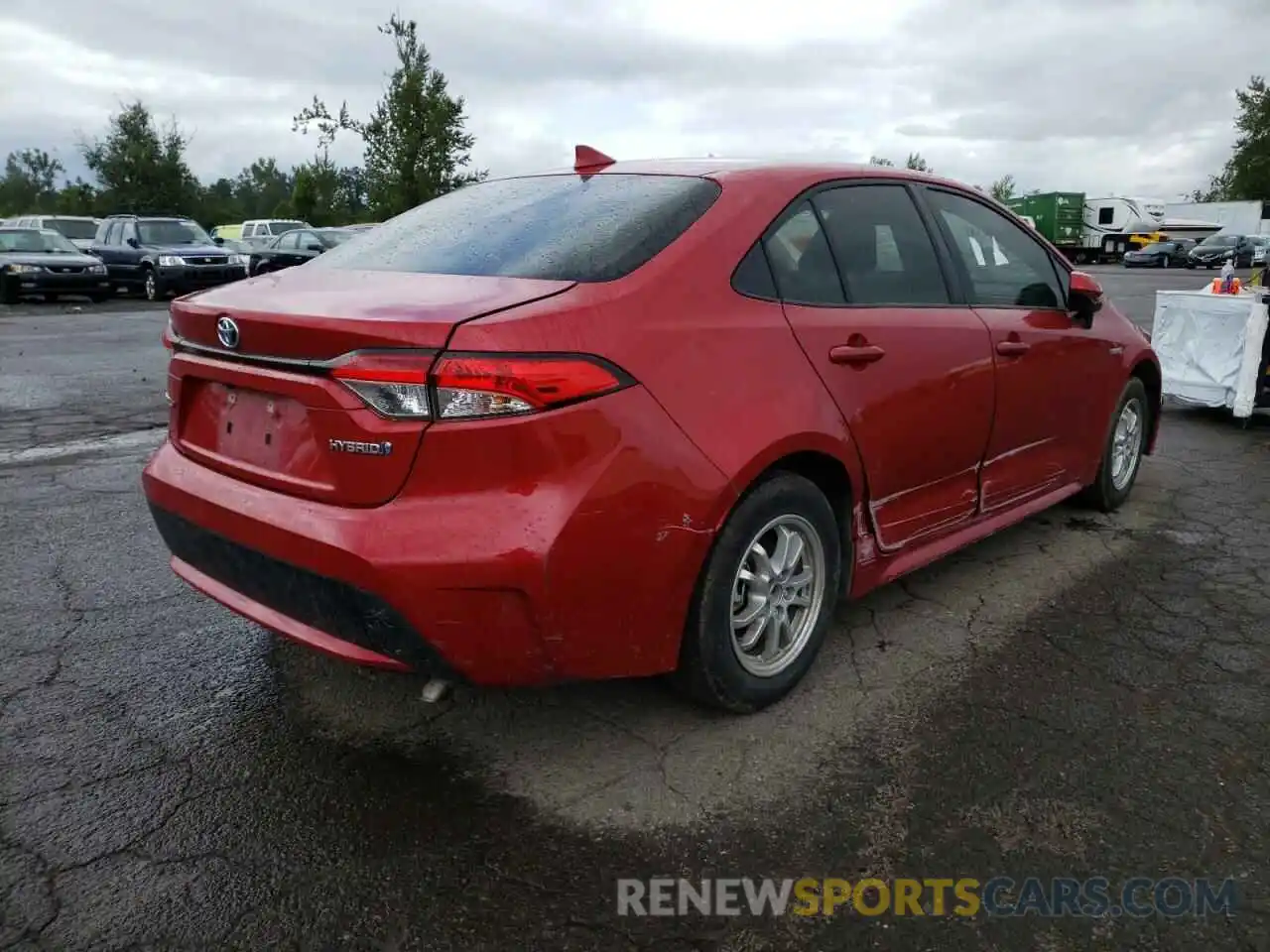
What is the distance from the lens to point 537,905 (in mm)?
2205

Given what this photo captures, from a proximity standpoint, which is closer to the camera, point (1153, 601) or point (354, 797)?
point (354, 797)

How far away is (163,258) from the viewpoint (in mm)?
20594

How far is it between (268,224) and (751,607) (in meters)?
Answer: 33.2

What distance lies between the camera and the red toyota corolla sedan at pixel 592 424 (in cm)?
233

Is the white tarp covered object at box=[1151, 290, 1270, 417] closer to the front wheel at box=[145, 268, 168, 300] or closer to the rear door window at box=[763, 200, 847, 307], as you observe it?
the rear door window at box=[763, 200, 847, 307]

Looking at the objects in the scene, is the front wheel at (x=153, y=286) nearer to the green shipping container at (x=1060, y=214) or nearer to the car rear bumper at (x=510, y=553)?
the car rear bumper at (x=510, y=553)

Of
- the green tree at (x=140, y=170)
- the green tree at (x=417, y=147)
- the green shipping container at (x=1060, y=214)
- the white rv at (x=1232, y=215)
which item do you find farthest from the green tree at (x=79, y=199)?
the white rv at (x=1232, y=215)

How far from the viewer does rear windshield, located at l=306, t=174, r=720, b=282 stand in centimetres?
271

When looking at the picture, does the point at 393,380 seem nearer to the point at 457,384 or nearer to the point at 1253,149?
the point at 457,384

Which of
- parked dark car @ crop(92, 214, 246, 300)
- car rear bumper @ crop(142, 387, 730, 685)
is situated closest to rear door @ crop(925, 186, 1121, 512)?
car rear bumper @ crop(142, 387, 730, 685)

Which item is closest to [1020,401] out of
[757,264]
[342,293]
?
[757,264]

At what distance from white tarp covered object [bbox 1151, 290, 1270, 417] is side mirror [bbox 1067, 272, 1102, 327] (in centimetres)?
337

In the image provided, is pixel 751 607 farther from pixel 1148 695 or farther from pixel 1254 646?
pixel 1254 646

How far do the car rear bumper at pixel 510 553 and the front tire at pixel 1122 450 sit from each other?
3.15m
